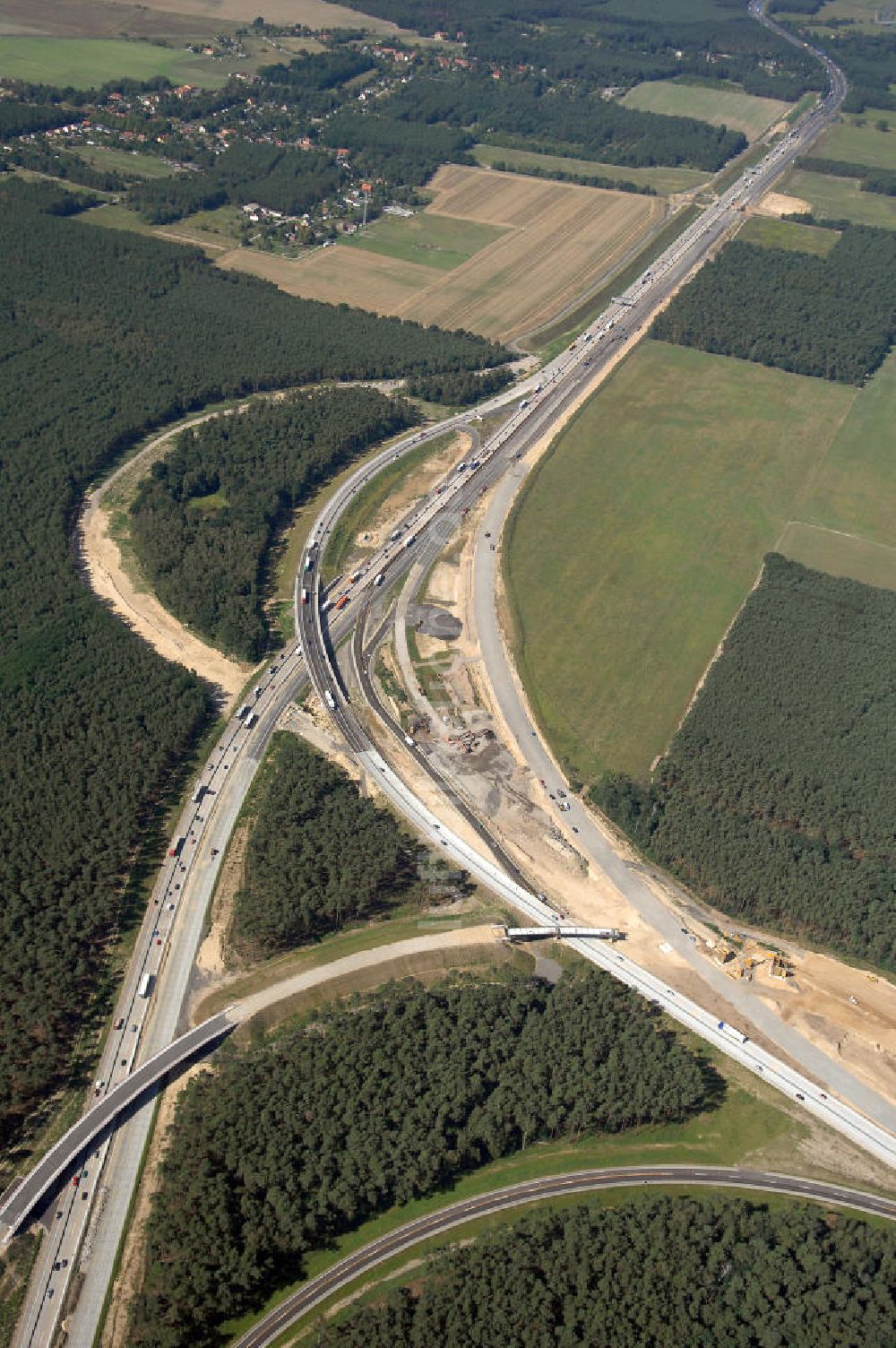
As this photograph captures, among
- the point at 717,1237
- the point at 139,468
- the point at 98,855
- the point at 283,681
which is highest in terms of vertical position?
the point at 139,468

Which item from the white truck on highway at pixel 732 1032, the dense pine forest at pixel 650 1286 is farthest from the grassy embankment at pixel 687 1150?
the dense pine forest at pixel 650 1286

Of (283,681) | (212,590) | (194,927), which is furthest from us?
(212,590)

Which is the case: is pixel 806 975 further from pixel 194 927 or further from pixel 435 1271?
pixel 194 927

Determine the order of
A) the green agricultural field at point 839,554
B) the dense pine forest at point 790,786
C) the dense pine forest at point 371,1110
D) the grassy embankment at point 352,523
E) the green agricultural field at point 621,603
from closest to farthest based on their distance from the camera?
the dense pine forest at point 371,1110 < the dense pine forest at point 790,786 < the green agricultural field at point 621,603 < the grassy embankment at point 352,523 < the green agricultural field at point 839,554

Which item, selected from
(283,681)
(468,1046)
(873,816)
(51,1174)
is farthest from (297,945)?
(873,816)

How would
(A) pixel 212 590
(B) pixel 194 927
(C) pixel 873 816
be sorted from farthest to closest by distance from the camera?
(A) pixel 212 590 → (C) pixel 873 816 → (B) pixel 194 927

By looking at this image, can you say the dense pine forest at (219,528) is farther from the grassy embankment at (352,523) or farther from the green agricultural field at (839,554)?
the green agricultural field at (839,554)

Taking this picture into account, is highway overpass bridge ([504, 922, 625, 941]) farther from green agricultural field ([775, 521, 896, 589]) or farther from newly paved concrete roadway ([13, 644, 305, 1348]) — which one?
green agricultural field ([775, 521, 896, 589])

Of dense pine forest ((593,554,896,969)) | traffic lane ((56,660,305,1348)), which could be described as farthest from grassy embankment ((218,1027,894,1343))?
dense pine forest ((593,554,896,969))
